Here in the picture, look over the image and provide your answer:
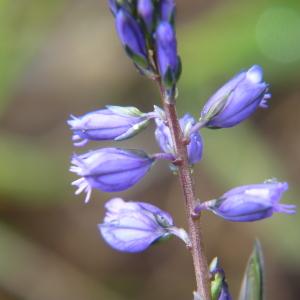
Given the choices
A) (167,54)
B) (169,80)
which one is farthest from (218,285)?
(167,54)

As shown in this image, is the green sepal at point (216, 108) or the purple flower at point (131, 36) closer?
the purple flower at point (131, 36)

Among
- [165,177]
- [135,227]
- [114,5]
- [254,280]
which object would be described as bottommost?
[254,280]

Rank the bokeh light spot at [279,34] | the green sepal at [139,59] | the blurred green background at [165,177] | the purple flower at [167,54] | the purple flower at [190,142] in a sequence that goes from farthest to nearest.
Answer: the bokeh light spot at [279,34] → the blurred green background at [165,177] → the purple flower at [190,142] → the green sepal at [139,59] → the purple flower at [167,54]

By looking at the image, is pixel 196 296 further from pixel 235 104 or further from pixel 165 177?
pixel 165 177

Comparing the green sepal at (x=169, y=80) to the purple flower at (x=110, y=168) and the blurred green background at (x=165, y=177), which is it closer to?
the purple flower at (x=110, y=168)

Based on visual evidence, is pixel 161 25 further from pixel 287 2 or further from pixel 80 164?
pixel 287 2

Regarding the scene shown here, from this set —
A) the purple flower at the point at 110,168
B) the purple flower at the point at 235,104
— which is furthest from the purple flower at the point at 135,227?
the purple flower at the point at 235,104
